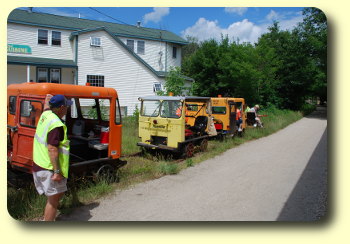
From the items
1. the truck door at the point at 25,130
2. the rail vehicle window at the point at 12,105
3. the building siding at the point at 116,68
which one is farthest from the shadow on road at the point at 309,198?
the building siding at the point at 116,68

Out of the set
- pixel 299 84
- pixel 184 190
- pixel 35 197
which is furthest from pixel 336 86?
pixel 299 84

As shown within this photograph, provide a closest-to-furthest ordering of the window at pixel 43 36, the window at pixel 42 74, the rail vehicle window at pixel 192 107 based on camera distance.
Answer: the rail vehicle window at pixel 192 107 < the window at pixel 42 74 < the window at pixel 43 36

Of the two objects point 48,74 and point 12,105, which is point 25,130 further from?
point 48,74

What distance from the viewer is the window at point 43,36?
65.1ft

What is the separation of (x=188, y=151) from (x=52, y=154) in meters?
6.06

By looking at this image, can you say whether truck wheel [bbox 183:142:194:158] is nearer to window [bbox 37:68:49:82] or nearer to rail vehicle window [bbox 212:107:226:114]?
rail vehicle window [bbox 212:107:226:114]

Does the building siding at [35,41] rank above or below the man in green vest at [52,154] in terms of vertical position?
Result: above

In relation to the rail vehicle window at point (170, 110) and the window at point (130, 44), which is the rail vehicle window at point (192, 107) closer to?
the rail vehicle window at point (170, 110)

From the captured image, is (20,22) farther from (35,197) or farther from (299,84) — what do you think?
(299,84)

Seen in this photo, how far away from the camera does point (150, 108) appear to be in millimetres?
10203

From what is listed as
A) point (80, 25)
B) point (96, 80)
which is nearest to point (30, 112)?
point (96, 80)

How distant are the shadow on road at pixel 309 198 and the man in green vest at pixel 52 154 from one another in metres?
3.58

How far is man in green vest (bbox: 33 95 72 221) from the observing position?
4.12 meters

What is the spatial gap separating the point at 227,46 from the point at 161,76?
868cm
